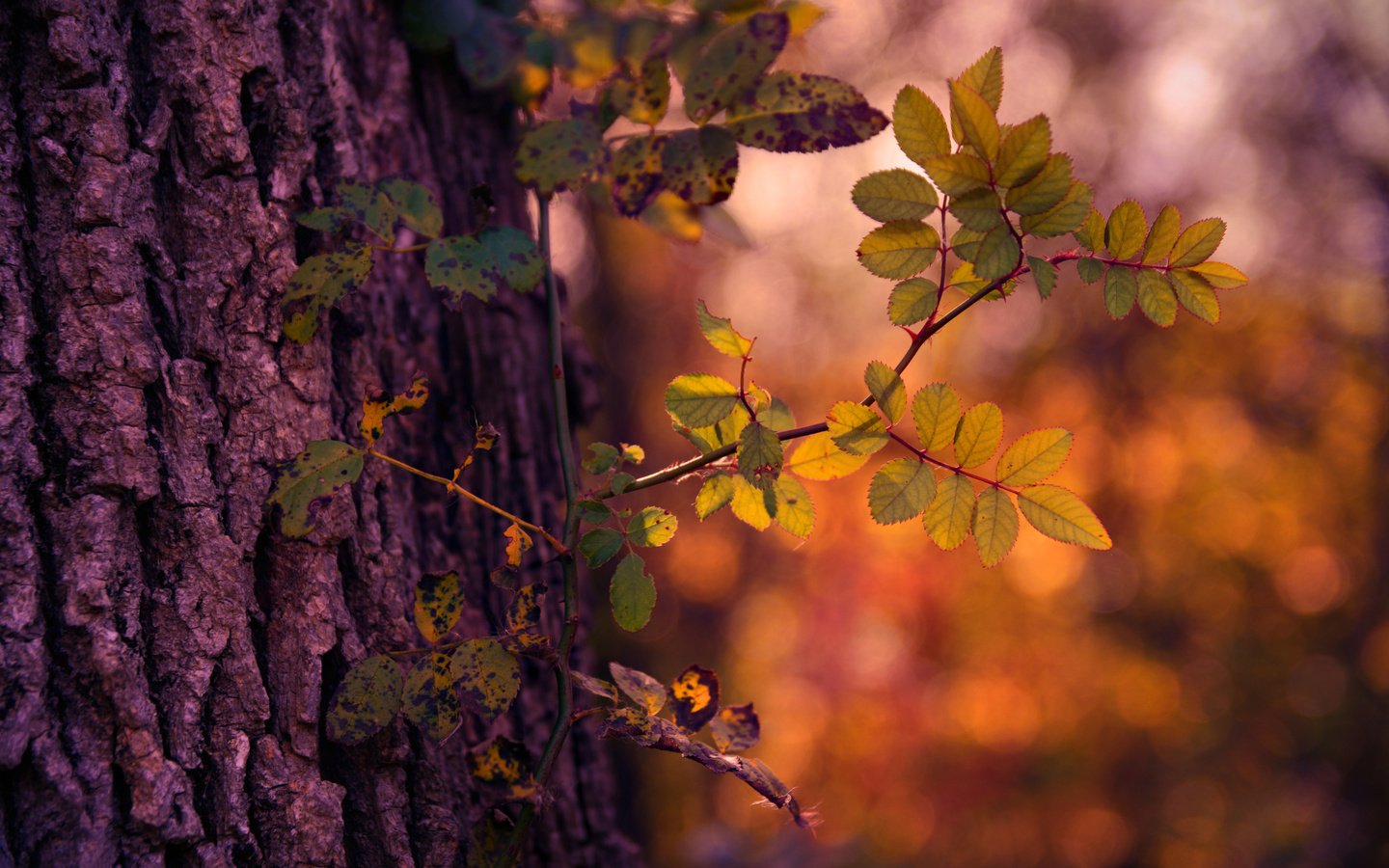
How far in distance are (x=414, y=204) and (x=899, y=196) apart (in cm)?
46

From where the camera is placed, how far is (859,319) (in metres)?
8.36

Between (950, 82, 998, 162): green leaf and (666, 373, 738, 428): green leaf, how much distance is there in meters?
0.27

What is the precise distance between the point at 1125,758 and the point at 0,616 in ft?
25.3

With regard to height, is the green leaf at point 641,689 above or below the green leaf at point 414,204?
below

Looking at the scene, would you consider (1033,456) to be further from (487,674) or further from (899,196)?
(487,674)

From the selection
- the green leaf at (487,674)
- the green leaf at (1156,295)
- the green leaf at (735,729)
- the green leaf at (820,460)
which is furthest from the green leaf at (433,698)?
the green leaf at (1156,295)

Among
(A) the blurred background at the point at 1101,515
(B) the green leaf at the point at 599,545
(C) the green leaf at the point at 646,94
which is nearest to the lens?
(B) the green leaf at the point at 599,545

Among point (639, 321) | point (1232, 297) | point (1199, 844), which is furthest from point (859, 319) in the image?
point (1199, 844)

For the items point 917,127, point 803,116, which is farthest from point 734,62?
point 917,127

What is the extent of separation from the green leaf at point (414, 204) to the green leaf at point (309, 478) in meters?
0.23

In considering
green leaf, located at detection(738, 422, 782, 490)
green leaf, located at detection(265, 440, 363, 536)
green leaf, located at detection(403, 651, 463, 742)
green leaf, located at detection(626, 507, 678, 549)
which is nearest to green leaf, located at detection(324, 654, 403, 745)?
green leaf, located at detection(403, 651, 463, 742)

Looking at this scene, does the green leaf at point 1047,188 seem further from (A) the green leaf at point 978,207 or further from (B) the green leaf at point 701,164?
(B) the green leaf at point 701,164

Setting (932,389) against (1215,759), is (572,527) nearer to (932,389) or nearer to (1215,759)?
(932,389)

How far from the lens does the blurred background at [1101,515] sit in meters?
6.21
